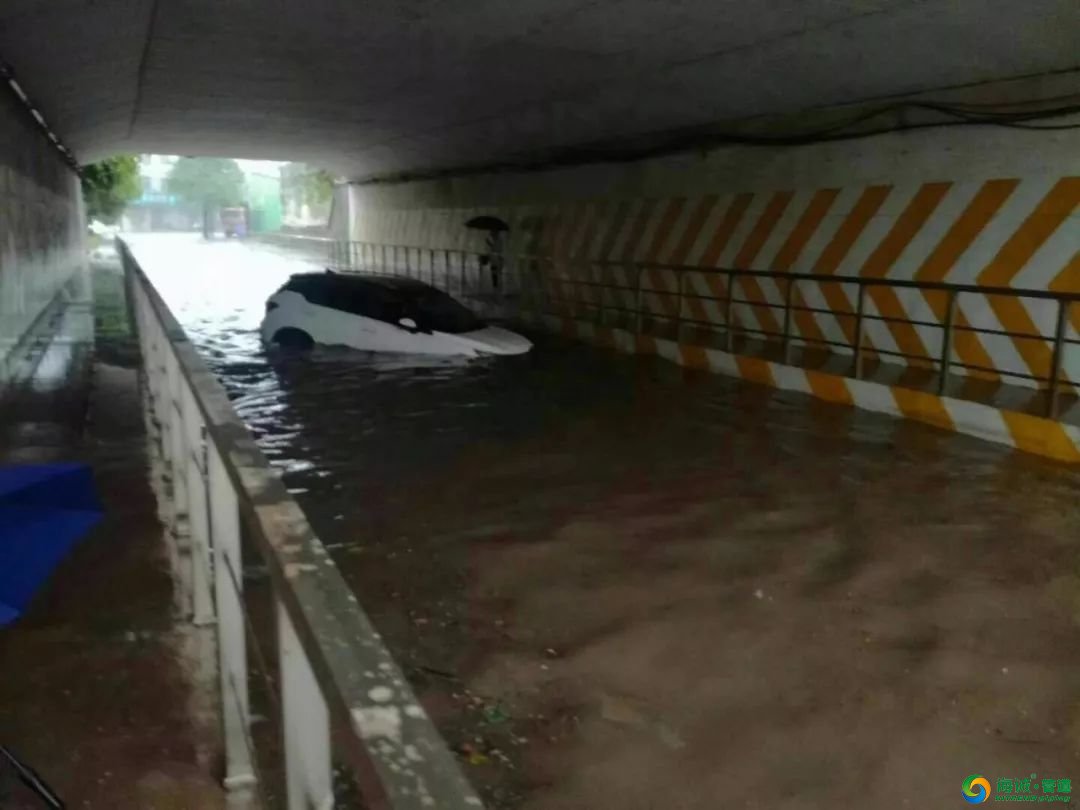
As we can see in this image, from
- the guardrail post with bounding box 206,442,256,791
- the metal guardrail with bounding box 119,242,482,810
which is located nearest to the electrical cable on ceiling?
the guardrail post with bounding box 206,442,256,791

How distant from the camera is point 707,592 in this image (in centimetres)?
500

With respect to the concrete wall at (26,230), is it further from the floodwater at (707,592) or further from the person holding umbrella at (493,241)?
the person holding umbrella at (493,241)

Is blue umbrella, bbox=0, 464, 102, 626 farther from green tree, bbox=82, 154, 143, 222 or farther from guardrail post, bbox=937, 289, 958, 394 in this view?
green tree, bbox=82, 154, 143, 222

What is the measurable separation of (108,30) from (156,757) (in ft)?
28.7

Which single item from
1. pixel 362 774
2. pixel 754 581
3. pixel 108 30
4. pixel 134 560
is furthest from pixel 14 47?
pixel 362 774

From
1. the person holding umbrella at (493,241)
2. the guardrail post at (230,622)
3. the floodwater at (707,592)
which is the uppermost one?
the person holding umbrella at (493,241)

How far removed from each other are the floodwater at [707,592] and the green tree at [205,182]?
8626cm

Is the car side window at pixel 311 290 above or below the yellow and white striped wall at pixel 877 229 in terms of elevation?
below

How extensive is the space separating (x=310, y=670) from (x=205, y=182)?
97.8 m

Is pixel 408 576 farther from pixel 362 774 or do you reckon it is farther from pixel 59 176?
pixel 59 176

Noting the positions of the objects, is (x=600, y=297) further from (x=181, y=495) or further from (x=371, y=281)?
(x=181, y=495)

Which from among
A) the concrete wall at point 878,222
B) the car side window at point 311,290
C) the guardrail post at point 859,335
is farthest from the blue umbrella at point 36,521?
the car side window at point 311,290

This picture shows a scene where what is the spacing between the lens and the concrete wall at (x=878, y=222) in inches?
375

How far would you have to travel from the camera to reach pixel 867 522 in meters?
6.14
